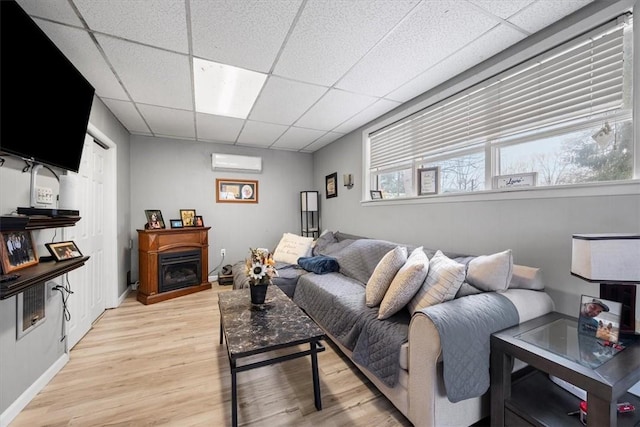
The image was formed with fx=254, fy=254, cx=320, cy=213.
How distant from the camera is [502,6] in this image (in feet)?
4.81

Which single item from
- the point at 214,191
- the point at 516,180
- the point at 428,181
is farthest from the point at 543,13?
the point at 214,191

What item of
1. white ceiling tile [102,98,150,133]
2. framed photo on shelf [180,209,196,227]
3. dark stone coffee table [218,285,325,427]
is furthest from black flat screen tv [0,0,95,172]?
framed photo on shelf [180,209,196,227]

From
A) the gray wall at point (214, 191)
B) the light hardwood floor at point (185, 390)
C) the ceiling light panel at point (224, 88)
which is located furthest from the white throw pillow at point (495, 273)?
the gray wall at point (214, 191)


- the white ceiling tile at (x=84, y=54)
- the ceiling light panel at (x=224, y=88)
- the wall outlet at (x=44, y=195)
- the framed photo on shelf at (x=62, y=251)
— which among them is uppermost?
the ceiling light panel at (x=224, y=88)

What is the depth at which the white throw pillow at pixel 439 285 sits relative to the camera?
59.3 inches

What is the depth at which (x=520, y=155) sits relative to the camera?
1.90m

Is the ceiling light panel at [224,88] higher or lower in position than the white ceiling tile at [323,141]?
higher

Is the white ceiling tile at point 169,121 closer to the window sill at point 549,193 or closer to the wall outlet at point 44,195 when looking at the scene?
the wall outlet at point 44,195

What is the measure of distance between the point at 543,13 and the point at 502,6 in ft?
0.97

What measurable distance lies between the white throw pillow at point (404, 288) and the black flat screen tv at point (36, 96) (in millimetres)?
2276

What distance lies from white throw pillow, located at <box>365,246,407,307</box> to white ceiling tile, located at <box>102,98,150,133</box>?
311 cm

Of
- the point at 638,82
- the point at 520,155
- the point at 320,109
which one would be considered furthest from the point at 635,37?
the point at 320,109

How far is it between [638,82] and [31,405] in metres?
3.90

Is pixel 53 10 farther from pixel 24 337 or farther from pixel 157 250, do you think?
pixel 157 250
